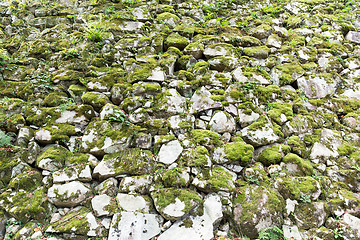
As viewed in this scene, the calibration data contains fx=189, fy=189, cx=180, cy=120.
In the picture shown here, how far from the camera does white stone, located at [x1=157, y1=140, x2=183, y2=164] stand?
4000mm

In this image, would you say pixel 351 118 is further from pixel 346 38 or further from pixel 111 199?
pixel 111 199

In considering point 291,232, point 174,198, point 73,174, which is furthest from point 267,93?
point 73,174

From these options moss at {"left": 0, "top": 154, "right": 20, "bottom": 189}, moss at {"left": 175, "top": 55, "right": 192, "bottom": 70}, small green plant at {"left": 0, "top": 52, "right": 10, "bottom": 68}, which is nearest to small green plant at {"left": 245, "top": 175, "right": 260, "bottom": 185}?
moss at {"left": 175, "top": 55, "right": 192, "bottom": 70}

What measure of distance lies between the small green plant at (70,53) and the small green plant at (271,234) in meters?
6.19

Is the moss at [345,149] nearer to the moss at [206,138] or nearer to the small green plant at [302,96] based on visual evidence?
the small green plant at [302,96]

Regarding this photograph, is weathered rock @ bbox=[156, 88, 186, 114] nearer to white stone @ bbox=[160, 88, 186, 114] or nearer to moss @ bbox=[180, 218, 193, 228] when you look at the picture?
white stone @ bbox=[160, 88, 186, 114]

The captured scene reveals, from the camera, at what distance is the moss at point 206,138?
4219 millimetres

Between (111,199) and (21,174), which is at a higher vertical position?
(21,174)

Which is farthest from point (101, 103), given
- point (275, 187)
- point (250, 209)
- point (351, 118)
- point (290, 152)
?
point (351, 118)

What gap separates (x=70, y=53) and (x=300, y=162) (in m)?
6.53

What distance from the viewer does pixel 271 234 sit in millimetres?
3361

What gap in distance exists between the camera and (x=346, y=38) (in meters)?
7.00

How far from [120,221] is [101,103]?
8.89ft

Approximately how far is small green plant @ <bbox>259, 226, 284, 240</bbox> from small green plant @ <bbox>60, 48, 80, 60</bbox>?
6194 millimetres
